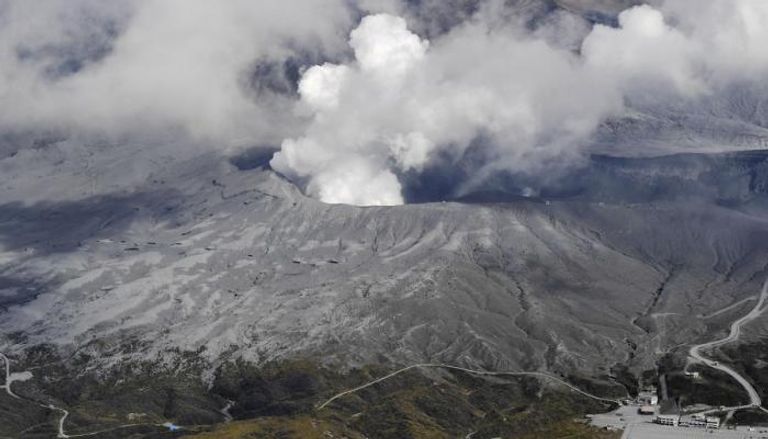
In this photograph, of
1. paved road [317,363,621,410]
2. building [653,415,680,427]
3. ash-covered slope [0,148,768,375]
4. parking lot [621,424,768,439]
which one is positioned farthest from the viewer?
ash-covered slope [0,148,768,375]

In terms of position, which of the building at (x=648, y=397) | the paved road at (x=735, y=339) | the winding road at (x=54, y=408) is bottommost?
the winding road at (x=54, y=408)

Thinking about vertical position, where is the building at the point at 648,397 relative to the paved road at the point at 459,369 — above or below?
above

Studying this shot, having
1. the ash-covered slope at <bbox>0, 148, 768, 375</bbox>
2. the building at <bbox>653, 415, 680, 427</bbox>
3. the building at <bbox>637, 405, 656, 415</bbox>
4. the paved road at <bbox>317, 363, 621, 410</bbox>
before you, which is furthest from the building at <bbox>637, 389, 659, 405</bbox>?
the ash-covered slope at <bbox>0, 148, 768, 375</bbox>

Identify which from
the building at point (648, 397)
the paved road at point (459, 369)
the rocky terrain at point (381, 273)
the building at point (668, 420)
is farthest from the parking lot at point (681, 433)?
the rocky terrain at point (381, 273)

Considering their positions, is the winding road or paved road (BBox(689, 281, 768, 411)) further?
paved road (BBox(689, 281, 768, 411))

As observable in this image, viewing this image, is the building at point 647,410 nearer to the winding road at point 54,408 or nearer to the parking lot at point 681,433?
the parking lot at point 681,433

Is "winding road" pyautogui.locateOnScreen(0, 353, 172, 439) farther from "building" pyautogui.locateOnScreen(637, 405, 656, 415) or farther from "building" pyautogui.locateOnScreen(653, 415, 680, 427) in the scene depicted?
"building" pyautogui.locateOnScreen(653, 415, 680, 427)

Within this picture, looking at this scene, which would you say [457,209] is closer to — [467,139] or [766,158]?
[467,139]
